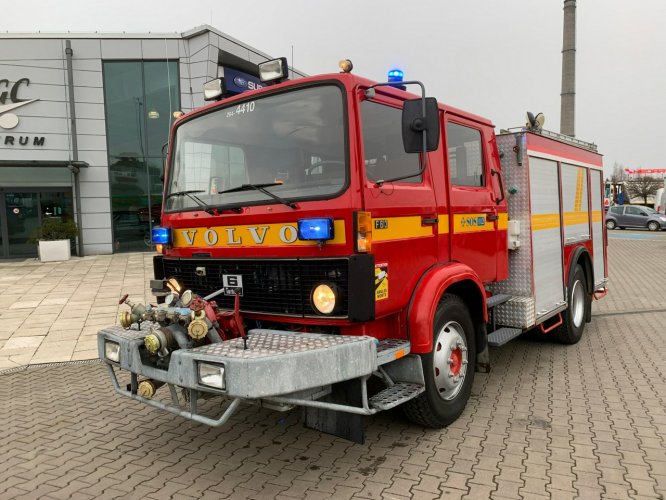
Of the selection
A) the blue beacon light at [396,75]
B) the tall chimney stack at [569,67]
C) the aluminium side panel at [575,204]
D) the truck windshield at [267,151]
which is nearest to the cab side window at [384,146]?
the truck windshield at [267,151]

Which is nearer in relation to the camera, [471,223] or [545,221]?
[471,223]

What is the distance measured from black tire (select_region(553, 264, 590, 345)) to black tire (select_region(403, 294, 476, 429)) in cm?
→ 253

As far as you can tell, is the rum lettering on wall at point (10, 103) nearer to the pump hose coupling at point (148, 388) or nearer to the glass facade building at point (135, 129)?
the glass facade building at point (135, 129)

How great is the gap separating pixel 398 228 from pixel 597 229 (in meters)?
4.84

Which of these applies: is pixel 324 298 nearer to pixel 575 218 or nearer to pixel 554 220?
pixel 554 220

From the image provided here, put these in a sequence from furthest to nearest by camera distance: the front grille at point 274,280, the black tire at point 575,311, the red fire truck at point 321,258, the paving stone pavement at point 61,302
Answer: the paving stone pavement at point 61,302
the black tire at point 575,311
the front grille at point 274,280
the red fire truck at point 321,258

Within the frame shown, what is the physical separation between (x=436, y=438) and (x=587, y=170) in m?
4.45

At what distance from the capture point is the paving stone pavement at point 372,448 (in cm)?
312

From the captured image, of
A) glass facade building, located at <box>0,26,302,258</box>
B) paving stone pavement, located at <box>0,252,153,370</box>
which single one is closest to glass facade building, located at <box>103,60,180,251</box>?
glass facade building, located at <box>0,26,302,258</box>

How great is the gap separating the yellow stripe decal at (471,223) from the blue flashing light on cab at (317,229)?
1398 mm

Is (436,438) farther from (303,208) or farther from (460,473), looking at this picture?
(303,208)

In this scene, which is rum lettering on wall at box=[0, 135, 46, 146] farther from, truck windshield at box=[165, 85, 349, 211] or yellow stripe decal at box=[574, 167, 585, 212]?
yellow stripe decal at box=[574, 167, 585, 212]

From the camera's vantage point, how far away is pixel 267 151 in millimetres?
3535

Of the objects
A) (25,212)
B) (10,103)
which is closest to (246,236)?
(25,212)
